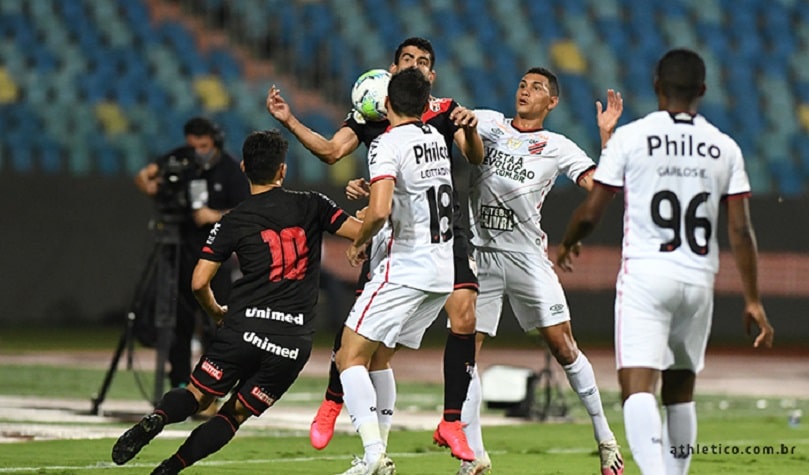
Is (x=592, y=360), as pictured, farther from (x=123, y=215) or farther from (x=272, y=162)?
(x=272, y=162)

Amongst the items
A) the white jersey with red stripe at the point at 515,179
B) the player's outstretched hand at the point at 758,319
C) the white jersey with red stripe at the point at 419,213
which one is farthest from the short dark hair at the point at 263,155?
the player's outstretched hand at the point at 758,319

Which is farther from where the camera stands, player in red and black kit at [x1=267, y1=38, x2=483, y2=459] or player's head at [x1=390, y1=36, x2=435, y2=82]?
player's head at [x1=390, y1=36, x2=435, y2=82]

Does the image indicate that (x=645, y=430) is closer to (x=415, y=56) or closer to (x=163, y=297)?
(x=415, y=56)

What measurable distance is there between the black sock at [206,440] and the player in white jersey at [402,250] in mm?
643

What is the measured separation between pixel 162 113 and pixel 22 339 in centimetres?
420

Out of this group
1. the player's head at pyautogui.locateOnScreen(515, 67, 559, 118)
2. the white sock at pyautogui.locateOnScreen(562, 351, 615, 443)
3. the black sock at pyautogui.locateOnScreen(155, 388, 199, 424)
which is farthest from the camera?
the player's head at pyautogui.locateOnScreen(515, 67, 559, 118)

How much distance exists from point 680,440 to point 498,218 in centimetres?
246

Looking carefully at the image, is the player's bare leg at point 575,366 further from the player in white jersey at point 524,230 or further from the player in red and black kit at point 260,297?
the player in red and black kit at point 260,297

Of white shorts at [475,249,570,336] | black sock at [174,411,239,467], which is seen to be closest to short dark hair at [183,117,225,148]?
white shorts at [475,249,570,336]

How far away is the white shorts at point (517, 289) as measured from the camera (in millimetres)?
9047

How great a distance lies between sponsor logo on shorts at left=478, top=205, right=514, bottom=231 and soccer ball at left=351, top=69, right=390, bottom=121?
88cm

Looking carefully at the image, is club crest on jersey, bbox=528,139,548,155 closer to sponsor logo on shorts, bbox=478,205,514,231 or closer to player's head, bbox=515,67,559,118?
player's head, bbox=515,67,559,118

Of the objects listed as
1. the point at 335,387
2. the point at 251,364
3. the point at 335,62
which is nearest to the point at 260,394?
the point at 251,364

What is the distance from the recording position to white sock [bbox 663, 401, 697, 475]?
6.99 m
